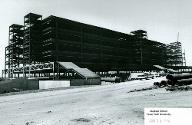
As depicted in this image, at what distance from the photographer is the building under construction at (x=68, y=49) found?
5491cm

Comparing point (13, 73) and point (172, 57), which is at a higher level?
point (172, 57)

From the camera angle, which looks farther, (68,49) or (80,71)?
(68,49)

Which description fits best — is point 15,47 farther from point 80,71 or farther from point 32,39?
point 80,71

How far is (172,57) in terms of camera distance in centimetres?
10731

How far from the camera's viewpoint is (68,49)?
56.8 metres

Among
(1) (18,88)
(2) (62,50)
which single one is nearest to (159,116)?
(1) (18,88)

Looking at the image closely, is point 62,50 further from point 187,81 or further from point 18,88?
point 187,81

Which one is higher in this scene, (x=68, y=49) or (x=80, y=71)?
(x=68, y=49)

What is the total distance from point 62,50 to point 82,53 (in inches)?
247

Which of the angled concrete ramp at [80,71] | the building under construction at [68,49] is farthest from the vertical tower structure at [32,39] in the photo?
the angled concrete ramp at [80,71]

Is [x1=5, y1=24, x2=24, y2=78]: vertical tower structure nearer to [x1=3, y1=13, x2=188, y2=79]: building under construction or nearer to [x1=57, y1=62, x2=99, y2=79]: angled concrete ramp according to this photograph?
[x1=3, y1=13, x2=188, y2=79]: building under construction

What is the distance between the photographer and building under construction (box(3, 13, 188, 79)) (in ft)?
180

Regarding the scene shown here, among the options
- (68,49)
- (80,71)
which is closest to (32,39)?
(68,49)

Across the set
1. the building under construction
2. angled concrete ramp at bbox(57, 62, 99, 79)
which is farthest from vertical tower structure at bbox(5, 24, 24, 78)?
angled concrete ramp at bbox(57, 62, 99, 79)
